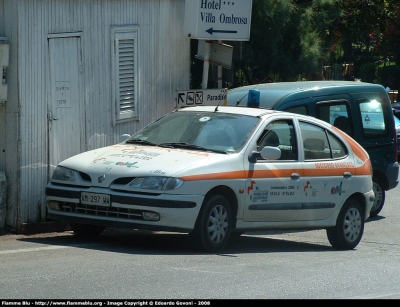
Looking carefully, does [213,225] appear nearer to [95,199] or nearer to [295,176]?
[95,199]

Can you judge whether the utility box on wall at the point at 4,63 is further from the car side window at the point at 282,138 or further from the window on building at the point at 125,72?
the car side window at the point at 282,138

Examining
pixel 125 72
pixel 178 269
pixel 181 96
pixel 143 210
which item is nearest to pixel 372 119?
pixel 181 96

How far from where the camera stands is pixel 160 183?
8453 millimetres

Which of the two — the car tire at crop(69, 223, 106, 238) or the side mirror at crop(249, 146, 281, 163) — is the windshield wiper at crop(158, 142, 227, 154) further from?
the car tire at crop(69, 223, 106, 238)

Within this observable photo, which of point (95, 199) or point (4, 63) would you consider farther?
point (4, 63)

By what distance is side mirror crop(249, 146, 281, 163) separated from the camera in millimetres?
9172

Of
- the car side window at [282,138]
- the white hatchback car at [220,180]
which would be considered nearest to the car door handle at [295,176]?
the white hatchback car at [220,180]

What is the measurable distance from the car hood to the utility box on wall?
1404 millimetres

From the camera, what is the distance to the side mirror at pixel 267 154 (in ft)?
30.1

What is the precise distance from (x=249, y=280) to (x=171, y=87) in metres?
6.15

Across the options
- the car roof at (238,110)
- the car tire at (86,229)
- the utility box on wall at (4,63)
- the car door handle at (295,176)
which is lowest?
the car tire at (86,229)

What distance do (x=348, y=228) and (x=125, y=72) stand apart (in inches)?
155

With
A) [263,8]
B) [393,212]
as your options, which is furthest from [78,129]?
[263,8]

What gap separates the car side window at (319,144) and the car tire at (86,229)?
261 cm
